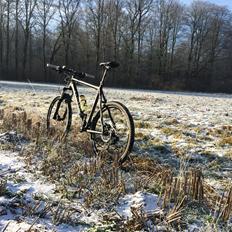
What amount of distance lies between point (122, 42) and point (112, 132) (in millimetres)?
46491

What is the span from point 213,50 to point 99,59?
50.7ft

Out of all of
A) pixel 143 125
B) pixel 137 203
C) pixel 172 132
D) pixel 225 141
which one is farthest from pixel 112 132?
pixel 143 125

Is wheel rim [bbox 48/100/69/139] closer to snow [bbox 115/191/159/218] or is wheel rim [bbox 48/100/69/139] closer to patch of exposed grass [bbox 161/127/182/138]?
patch of exposed grass [bbox 161/127/182/138]

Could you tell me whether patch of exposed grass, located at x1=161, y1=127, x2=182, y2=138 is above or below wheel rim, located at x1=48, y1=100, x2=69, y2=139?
below

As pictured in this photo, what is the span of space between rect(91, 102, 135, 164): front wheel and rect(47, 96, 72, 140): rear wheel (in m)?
1.05

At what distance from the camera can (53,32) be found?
169 ft

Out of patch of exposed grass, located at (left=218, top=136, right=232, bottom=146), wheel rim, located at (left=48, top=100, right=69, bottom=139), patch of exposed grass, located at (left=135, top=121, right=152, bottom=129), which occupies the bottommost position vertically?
patch of exposed grass, located at (left=135, top=121, right=152, bottom=129)

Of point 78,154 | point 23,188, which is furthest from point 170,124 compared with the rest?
point 23,188

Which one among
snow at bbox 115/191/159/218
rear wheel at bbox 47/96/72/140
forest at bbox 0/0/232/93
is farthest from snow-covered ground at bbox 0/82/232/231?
forest at bbox 0/0/232/93

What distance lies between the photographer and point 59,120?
6875 mm

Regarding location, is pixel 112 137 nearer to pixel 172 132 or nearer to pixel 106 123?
pixel 106 123

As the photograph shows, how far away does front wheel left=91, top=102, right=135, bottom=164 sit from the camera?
16.1 feet

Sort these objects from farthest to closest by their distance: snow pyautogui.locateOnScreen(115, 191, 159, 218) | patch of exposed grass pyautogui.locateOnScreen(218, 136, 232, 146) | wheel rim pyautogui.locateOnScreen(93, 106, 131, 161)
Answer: patch of exposed grass pyautogui.locateOnScreen(218, 136, 232, 146) → wheel rim pyautogui.locateOnScreen(93, 106, 131, 161) → snow pyautogui.locateOnScreen(115, 191, 159, 218)

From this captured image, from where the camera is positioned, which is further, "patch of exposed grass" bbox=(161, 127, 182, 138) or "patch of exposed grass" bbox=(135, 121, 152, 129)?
"patch of exposed grass" bbox=(135, 121, 152, 129)
